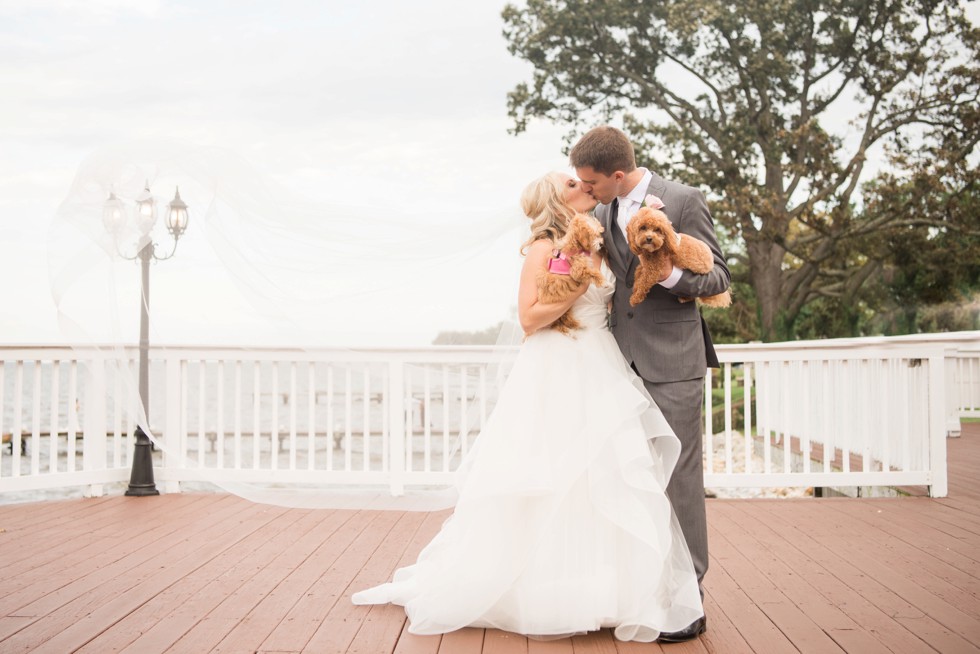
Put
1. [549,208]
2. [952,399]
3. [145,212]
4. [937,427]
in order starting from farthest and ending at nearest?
[952,399], [937,427], [145,212], [549,208]

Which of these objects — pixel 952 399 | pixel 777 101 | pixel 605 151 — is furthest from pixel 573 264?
pixel 777 101

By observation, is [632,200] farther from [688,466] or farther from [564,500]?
[564,500]

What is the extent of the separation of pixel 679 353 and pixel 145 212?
2771mm

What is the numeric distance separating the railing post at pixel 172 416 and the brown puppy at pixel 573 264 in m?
3.41

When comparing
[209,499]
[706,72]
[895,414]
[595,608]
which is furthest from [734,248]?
[595,608]

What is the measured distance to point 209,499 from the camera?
217 inches

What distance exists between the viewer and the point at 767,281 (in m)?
18.1

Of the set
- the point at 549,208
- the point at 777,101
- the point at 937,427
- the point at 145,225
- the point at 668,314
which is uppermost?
the point at 777,101

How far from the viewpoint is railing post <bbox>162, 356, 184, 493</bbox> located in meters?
5.50

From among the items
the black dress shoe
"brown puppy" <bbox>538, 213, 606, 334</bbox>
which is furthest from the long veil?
the black dress shoe

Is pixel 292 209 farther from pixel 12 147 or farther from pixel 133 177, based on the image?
pixel 12 147

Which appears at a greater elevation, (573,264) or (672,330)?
(573,264)

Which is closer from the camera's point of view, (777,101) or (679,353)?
(679,353)

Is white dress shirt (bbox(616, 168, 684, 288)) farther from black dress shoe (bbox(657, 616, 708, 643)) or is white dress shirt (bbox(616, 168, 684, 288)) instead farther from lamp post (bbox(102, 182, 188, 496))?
lamp post (bbox(102, 182, 188, 496))
